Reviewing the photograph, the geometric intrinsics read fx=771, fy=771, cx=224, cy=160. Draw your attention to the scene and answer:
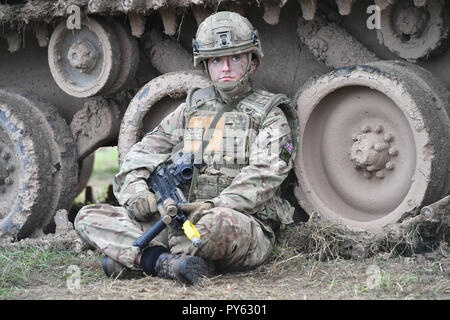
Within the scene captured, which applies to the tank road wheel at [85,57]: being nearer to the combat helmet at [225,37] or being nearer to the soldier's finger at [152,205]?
the combat helmet at [225,37]

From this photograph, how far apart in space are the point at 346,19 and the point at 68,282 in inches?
93.4

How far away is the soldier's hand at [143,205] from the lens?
4285mm

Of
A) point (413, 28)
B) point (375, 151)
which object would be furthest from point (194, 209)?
point (413, 28)

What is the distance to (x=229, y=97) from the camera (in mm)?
4555

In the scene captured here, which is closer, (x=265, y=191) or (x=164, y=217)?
(x=164, y=217)

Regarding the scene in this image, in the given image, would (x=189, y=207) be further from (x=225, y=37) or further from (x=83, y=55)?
(x=83, y=55)

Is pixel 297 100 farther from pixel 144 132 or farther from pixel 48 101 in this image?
pixel 48 101

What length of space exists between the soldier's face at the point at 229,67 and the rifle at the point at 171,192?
0.49 metres

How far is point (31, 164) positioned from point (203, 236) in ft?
6.42

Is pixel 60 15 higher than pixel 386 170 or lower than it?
higher

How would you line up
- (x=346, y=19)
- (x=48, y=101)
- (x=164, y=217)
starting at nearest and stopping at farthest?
(x=164, y=217)
(x=346, y=19)
(x=48, y=101)

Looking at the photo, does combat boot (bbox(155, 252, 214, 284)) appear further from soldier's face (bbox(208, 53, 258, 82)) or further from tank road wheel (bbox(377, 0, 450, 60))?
tank road wheel (bbox(377, 0, 450, 60))

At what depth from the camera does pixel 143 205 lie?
4.29 m

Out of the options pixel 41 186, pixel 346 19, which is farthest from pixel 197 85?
pixel 41 186
